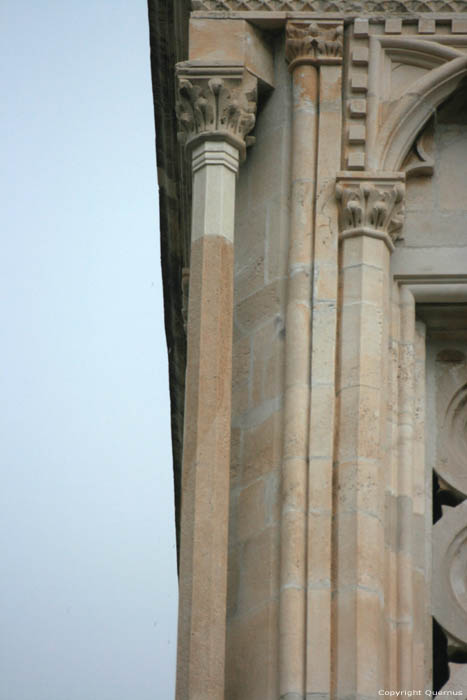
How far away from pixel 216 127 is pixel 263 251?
84 cm

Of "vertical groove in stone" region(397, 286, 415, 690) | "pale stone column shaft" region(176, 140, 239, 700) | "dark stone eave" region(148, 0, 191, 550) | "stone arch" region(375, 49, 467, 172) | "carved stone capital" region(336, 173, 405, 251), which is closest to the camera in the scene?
"pale stone column shaft" region(176, 140, 239, 700)

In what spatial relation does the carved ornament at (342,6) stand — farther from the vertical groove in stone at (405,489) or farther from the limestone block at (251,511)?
the limestone block at (251,511)

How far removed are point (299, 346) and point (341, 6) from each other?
2.52m

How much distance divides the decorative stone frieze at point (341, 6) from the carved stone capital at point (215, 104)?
56cm

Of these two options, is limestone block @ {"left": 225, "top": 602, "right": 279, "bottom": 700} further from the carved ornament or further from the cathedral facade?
the carved ornament

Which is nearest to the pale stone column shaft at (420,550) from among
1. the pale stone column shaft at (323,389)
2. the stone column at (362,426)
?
the stone column at (362,426)

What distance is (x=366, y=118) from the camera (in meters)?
17.8

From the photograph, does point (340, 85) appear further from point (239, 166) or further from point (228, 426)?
point (228, 426)

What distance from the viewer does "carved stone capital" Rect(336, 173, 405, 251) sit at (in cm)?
1738

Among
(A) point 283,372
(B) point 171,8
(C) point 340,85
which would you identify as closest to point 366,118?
(C) point 340,85

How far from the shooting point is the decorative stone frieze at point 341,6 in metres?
18.1

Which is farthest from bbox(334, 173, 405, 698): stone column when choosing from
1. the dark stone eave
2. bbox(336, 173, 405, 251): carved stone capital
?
the dark stone eave

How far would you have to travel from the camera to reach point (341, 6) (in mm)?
18125

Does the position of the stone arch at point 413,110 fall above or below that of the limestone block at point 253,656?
above
